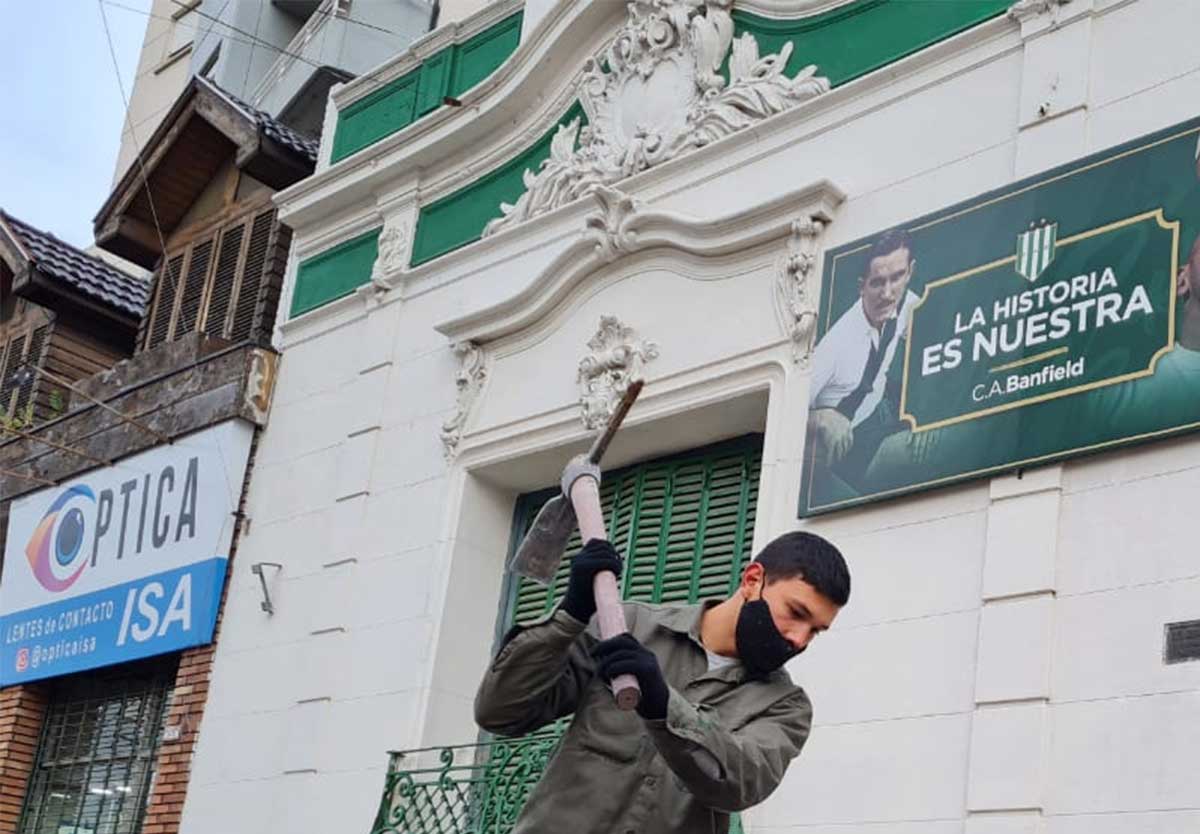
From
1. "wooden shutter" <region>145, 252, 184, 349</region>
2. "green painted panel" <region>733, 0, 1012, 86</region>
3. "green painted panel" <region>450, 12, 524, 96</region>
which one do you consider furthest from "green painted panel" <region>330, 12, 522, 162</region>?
"wooden shutter" <region>145, 252, 184, 349</region>

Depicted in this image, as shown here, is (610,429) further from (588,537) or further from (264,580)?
(264,580)

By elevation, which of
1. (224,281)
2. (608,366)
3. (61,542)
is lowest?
(61,542)

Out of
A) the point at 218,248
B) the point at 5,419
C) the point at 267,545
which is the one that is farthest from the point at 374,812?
the point at 5,419

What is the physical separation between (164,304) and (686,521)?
721 cm

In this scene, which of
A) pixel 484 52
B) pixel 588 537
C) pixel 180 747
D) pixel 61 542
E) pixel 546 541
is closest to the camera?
pixel 588 537

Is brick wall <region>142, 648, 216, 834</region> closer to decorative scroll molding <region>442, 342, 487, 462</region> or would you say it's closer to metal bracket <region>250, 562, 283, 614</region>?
metal bracket <region>250, 562, 283, 614</region>

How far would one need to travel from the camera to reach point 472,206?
39.3ft

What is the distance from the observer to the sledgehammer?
12.2 ft

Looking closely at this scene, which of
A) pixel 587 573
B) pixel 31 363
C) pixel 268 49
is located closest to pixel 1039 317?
pixel 587 573

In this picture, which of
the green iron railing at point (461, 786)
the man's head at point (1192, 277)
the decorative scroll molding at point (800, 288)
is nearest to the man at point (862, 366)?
the decorative scroll molding at point (800, 288)

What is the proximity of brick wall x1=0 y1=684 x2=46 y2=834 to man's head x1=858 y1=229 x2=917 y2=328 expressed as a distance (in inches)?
325

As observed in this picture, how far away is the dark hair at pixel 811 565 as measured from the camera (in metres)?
3.99

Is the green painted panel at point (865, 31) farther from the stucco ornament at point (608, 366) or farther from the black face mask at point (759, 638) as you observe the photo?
the black face mask at point (759, 638)

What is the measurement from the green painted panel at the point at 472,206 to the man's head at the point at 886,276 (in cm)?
294
